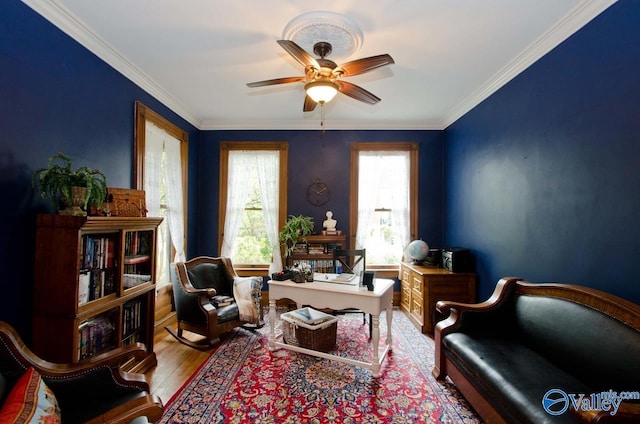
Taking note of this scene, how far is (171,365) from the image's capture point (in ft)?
9.57

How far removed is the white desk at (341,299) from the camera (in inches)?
106

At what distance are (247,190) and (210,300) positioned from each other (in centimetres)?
198

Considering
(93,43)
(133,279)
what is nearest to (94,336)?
(133,279)

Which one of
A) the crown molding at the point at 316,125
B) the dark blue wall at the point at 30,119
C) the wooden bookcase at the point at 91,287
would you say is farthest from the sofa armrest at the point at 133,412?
the crown molding at the point at 316,125

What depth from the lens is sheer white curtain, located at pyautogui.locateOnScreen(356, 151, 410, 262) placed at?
486 centimetres

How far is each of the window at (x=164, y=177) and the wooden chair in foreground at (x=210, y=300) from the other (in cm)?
51

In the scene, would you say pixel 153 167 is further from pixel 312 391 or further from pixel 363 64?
pixel 312 391

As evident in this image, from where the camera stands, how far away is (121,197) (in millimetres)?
2582

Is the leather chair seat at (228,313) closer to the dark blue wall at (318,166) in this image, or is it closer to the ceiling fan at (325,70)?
the dark blue wall at (318,166)

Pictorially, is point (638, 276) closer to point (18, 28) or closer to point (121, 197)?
point (121, 197)

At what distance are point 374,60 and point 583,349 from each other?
7.71ft

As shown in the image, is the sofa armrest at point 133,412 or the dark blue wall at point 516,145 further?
the dark blue wall at point 516,145

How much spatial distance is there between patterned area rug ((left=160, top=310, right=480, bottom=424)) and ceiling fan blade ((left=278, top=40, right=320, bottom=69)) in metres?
2.61

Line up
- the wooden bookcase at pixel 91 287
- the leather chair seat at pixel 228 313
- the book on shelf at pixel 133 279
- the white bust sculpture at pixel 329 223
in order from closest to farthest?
the wooden bookcase at pixel 91 287 < the book on shelf at pixel 133 279 < the leather chair seat at pixel 228 313 < the white bust sculpture at pixel 329 223
